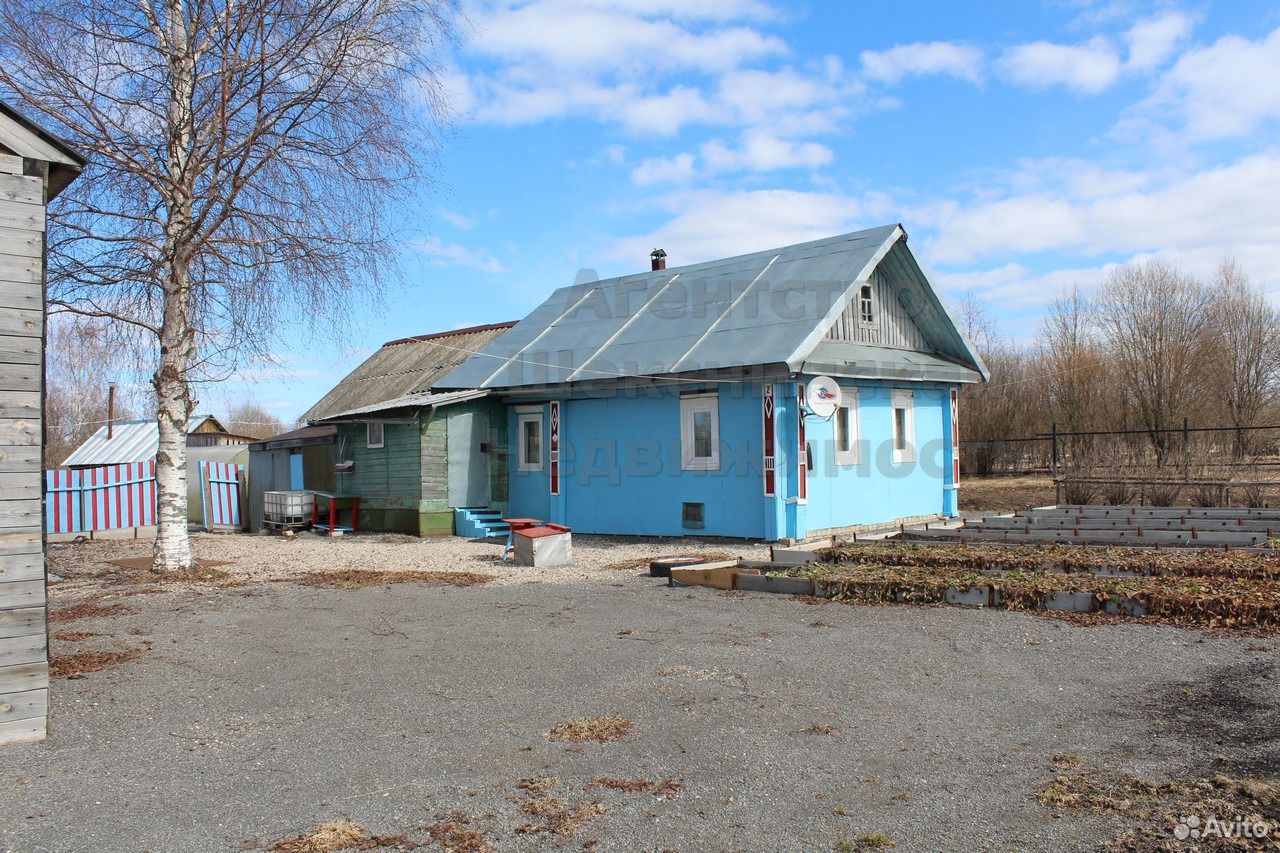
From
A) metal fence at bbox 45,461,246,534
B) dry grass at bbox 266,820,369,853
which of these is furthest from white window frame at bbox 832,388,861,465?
metal fence at bbox 45,461,246,534

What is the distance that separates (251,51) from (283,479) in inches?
615

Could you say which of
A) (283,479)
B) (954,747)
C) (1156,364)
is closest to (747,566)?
(954,747)

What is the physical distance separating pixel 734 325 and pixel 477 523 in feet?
22.3

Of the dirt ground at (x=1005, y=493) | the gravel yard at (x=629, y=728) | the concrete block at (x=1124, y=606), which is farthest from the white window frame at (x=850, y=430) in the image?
the concrete block at (x=1124, y=606)

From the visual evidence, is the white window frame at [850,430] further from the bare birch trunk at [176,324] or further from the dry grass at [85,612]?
the dry grass at [85,612]

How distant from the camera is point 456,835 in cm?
416

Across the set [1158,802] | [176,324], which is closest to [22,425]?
[1158,802]

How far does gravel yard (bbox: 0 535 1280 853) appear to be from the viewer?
428cm

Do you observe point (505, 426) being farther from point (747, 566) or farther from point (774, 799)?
point (774, 799)

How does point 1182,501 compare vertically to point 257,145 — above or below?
below

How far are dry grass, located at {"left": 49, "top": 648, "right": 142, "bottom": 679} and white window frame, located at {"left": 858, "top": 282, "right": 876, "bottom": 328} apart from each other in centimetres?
1430

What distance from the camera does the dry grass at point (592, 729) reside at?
5.53 meters

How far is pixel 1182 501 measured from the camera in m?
21.3

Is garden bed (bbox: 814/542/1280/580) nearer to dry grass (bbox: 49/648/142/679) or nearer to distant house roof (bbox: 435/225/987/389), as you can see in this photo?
distant house roof (bbox: 435/225/987/389)
